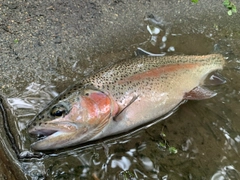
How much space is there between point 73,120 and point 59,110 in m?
0.16

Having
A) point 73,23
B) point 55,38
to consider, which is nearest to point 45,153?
point 55,38

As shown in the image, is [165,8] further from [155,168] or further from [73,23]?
Result: [155,168]

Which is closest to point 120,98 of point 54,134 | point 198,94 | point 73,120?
point 73,120

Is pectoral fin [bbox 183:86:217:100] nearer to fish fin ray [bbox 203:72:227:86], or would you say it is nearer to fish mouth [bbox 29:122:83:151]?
fish fin ray [bbox 203:72:227:86]

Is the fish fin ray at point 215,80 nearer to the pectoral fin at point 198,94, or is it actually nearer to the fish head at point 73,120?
the pectoral fin at point 198,94

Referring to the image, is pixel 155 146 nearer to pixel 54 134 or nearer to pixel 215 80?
pixel 54 134

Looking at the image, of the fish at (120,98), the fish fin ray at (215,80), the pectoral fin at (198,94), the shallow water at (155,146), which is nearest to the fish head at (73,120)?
the fish at (120,98)

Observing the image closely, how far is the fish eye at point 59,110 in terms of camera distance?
2875 mm

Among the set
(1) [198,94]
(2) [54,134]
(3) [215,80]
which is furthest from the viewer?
(3) [215,80]

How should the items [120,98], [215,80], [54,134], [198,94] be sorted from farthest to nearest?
[215,80] → [198,94] → [120,98] → [54,134]

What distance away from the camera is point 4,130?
310cm

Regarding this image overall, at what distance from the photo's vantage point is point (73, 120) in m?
2.92

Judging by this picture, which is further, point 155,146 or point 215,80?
point 215,80

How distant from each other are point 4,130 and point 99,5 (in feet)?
7.47
